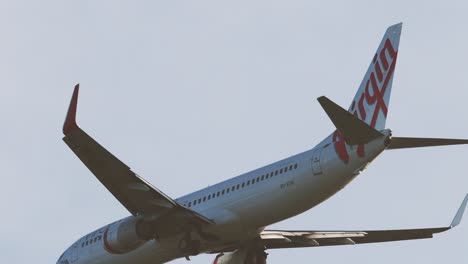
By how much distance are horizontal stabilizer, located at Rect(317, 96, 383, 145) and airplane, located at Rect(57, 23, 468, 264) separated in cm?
4

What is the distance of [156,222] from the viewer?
5278 centimetres

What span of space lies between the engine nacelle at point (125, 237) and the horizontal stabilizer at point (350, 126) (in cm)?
920

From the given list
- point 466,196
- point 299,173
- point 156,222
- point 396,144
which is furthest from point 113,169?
point 466,196

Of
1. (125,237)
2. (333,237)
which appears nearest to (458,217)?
(333,237)

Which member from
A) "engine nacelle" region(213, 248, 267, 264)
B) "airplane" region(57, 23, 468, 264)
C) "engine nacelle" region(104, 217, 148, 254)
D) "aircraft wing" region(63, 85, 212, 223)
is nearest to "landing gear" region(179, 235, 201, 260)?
"airplane" region(57, 23, 468, 264)

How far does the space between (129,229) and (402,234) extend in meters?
11.7

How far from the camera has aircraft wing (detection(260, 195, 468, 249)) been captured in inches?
2208

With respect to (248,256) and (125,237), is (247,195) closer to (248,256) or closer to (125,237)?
(248,256)

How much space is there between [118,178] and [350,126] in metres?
8.95

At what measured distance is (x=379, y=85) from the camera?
52.8 metres

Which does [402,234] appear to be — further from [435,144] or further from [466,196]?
[435,144]

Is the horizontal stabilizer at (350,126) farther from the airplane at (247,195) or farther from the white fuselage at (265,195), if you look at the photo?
the white fuselage at (265,195)

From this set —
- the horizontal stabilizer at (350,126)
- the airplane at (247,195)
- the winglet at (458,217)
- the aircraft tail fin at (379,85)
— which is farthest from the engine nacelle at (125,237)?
the winglet at (458,217)

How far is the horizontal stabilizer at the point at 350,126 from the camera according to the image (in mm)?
46969
